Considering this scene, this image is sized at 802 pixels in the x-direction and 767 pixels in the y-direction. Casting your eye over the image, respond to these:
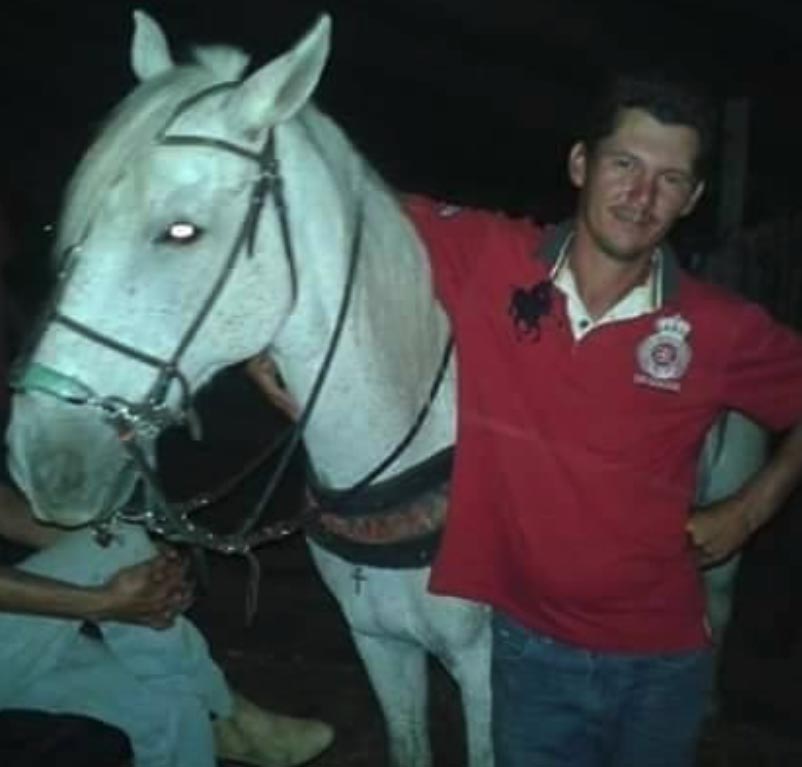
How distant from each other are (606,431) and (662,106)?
560mm

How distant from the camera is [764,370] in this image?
241 cm

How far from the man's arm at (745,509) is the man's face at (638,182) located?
490mm

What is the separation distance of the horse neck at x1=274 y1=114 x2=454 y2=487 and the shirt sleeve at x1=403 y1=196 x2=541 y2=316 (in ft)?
0.10

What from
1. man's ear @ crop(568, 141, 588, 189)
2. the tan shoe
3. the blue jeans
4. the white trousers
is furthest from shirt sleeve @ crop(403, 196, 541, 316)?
the tan shoe

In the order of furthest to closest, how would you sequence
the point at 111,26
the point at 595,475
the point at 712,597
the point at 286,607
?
the point at 111,26 → the point at 286,607 → the point at 712,597 → the point at 595,475

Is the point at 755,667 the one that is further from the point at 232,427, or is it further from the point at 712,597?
the point at 232,427

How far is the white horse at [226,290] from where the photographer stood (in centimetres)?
216

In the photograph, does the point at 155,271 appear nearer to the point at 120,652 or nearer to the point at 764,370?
the point at 764,370

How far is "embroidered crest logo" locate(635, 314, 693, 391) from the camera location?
7.61ft

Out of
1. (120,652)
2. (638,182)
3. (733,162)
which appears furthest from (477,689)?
(733,162)

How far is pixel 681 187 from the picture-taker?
2279mm

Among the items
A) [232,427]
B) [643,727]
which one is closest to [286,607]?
[232,427]

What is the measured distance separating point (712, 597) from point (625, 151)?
2.03 meters

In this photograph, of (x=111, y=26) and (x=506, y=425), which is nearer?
(x=506, y=425)
